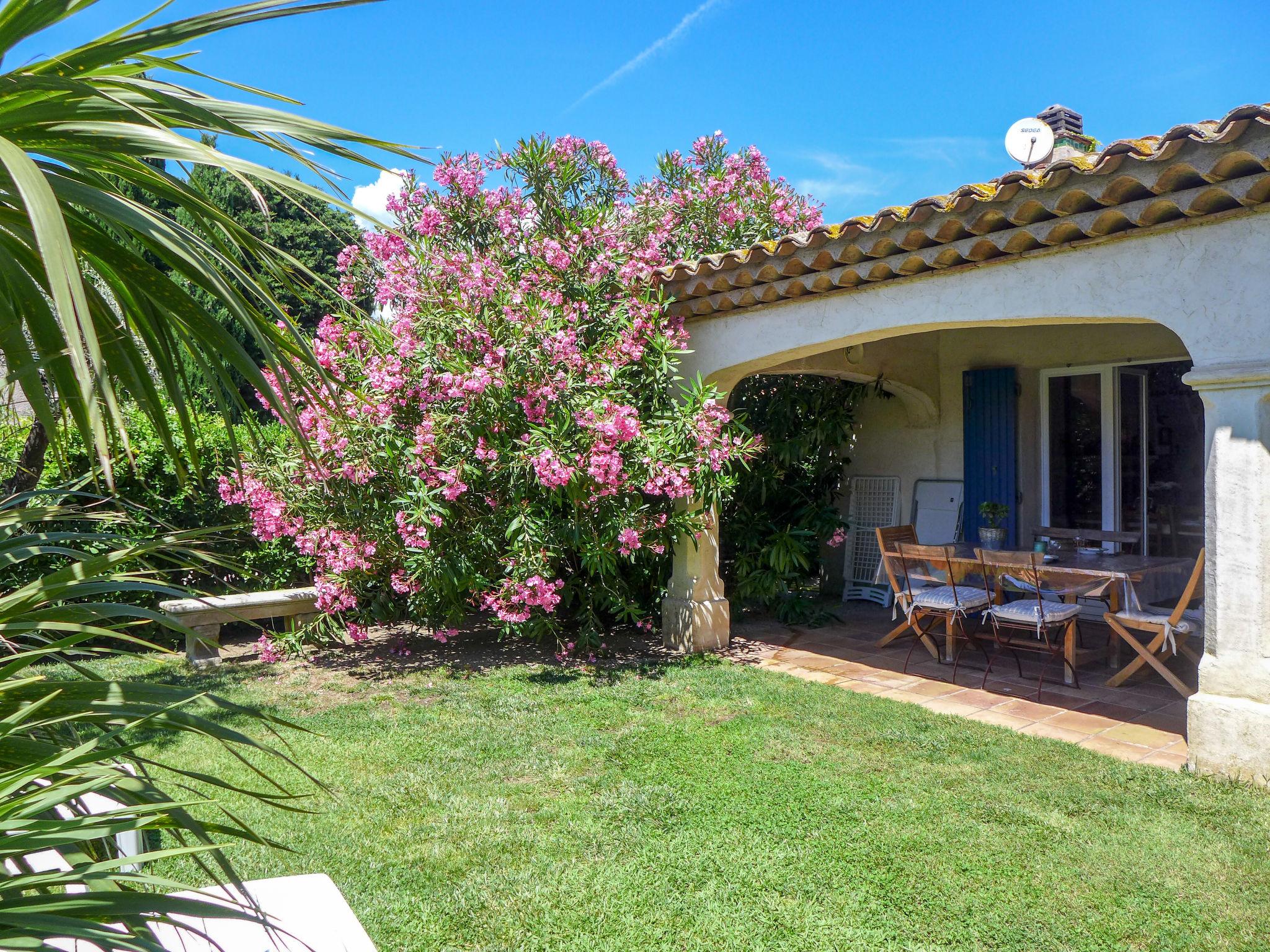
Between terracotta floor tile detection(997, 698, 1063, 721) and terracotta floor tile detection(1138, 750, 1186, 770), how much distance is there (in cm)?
74

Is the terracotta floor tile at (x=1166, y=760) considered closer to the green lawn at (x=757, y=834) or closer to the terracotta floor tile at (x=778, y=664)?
the green lawn at (x=757, y=834)

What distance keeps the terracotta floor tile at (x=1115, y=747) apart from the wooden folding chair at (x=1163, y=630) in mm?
644

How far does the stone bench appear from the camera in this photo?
7035mm

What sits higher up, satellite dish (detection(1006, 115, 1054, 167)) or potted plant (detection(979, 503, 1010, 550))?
satellite dish (detection(1006, 115, 1054, 167))

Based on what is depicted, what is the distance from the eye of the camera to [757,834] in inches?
150

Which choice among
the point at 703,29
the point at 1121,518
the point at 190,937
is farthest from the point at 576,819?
the point at 703,29

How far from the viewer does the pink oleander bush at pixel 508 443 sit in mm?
6512

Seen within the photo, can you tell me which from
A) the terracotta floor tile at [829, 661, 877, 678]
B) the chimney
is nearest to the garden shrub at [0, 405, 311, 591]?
the terracotta floor tile at [829, 661, 877, 678]

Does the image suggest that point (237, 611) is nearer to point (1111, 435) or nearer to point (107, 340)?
point (107, 340)

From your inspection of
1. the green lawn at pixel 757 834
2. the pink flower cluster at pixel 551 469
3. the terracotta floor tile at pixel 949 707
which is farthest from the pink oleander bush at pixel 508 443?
the terracotta floor tile at pixel 949 707

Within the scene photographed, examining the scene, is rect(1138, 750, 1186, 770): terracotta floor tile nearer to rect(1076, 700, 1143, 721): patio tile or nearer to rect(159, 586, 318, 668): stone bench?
rect(1076, 700, 1143, 721): patio tile

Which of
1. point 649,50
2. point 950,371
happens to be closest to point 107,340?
point 950,371

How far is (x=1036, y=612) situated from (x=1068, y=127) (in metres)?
6.96

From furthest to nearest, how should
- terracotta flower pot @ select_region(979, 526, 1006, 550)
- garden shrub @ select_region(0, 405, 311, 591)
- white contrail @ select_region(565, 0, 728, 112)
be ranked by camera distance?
white contrail @ select_region(565, 0, 728, 112) < garden shrub @ select_region(0, 405, 311, 591) < terracotta flower pot @ select_region(979, 526, 1006, 550)
